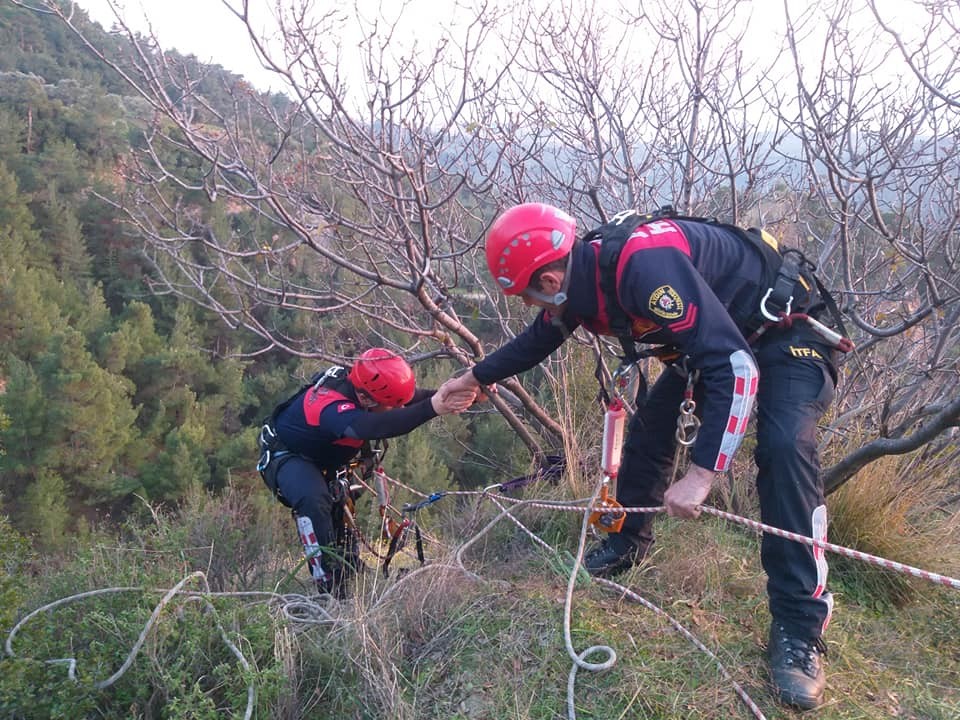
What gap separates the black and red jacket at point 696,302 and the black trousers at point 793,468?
0.89 feet

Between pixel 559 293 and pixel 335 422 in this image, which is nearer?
pixel 559 293

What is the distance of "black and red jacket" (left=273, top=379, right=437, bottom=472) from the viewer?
372 cm

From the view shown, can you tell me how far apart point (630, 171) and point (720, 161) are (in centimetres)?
67

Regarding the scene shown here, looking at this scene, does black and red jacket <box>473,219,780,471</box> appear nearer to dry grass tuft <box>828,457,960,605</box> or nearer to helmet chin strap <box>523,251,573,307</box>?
helmet chin strap <box>523,251,573,307</box>

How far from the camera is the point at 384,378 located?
4145 mm

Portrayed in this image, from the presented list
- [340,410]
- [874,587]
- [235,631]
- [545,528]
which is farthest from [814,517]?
[340,410]

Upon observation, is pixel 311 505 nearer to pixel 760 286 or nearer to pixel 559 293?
pixel 559 293

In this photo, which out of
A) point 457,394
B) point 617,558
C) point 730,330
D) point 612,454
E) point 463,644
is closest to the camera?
point 730,330

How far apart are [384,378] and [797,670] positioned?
247 centimetres

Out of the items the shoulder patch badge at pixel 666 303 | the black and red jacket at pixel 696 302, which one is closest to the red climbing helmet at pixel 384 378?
the black and red jacket at pixel 696 302

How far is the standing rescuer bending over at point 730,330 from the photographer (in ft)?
8.00

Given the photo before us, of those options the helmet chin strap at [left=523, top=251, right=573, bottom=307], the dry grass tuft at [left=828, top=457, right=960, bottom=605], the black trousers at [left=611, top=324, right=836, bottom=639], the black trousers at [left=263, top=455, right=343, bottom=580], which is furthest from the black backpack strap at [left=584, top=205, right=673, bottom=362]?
the black trousers at [left=263, top=455, right=343, bottom=580]

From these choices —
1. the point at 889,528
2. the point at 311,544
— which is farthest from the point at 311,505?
the point at 889,528

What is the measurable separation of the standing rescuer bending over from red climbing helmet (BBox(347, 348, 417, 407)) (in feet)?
4.44
